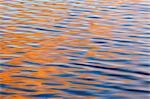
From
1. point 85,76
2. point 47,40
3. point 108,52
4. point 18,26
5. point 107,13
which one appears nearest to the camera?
point 85,76

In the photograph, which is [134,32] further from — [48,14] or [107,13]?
[48,14]

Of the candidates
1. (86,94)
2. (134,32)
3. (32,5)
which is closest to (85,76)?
(86,94)

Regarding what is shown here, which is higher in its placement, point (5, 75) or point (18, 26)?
point (18, 26)

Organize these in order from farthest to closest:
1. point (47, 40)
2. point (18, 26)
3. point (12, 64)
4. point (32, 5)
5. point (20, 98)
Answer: point (32, 5) → point (18, 26) → point (47, 40) → point (12, 64) → point (20, 98)

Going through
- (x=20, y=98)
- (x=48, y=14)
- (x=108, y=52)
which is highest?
(x=48, y=14)

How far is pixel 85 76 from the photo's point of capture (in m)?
1.51

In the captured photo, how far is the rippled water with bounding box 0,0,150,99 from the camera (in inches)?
55.4

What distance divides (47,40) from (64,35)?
12 cm

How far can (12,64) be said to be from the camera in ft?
5.34

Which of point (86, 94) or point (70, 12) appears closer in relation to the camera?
point (86, 94)

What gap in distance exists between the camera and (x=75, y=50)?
1770 mm

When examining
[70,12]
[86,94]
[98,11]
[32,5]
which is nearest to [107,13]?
[98,11]

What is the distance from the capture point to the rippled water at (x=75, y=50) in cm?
141

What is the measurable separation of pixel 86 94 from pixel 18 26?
952mm
